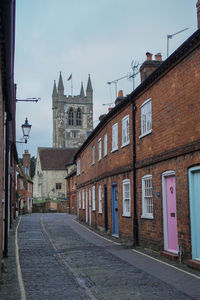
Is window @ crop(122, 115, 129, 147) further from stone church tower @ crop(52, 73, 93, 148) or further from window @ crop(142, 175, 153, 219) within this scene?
stone church tower @ crop(52, 73, 93, 148)

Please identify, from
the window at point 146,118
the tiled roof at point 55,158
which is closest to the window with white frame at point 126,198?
the window at point 146,118

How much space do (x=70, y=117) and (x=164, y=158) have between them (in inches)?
3283

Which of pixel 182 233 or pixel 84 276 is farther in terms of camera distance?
pixel 182 233

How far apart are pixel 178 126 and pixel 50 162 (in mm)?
59665

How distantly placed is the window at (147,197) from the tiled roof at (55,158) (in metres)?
52.9

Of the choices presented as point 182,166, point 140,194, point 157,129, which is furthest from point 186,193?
point 140,194

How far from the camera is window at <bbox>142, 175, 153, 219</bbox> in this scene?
14156mm

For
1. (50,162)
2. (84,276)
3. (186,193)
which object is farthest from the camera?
(50,162)

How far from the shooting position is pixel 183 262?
10.9 metres

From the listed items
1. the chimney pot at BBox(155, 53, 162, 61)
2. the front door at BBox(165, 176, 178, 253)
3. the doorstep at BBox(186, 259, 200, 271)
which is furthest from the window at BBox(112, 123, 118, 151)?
the doorstep at BBox(186, 259, 200, 271)

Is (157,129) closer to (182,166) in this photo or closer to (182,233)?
(182,166)

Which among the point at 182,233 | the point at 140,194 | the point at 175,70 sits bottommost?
the point at 182,233

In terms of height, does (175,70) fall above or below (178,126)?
above

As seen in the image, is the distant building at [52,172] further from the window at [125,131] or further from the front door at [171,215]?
the front door at [171,215]
